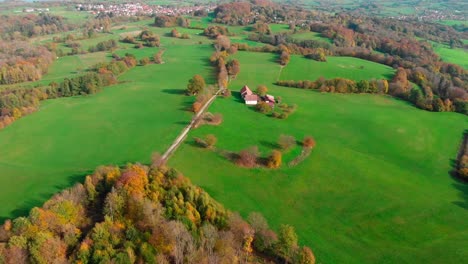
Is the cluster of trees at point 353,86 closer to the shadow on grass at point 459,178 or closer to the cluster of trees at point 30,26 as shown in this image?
the shadow on grass at point 459,178

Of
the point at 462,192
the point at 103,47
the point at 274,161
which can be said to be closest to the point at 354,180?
the point at 274,161

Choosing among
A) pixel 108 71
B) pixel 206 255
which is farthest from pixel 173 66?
pixel 206 255

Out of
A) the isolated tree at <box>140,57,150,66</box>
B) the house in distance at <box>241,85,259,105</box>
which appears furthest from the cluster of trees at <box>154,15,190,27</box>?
the house in distance at <box>241,85,259,105</box>

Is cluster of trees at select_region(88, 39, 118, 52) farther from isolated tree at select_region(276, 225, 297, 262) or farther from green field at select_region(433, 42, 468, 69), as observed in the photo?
green field at select_region(433, 42, 468, 69)

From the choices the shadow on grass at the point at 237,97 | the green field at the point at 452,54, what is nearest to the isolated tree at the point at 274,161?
the shadow on grass at the point at 237,97

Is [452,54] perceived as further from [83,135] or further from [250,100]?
[83,135]
